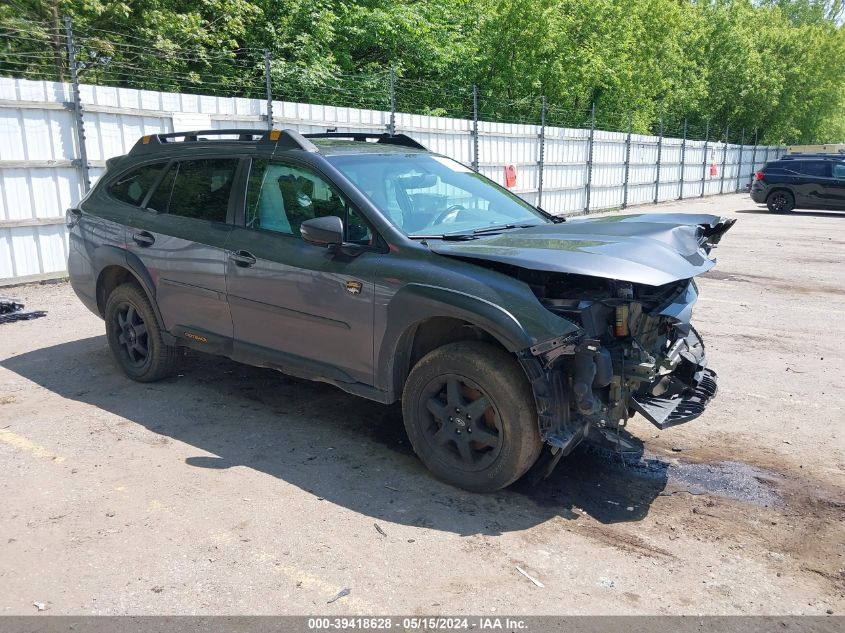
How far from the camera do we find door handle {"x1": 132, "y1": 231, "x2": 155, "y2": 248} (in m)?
5.32

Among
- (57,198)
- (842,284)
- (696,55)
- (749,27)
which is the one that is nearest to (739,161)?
(696,55)

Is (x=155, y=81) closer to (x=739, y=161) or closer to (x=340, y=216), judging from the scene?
(x=340, y=216)

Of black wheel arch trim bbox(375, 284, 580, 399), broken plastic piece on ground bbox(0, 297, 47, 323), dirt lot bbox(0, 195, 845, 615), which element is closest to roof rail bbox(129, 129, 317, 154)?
black wheel arch trim bbox(375, 284, 580, 399)

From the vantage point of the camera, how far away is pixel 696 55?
41.9 metres

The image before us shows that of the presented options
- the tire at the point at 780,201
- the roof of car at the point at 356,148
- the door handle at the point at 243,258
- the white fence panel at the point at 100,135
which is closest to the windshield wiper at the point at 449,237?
the roof of car at the point at 356,148

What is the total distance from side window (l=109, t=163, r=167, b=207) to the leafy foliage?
4940 mm

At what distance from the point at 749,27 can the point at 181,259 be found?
159ft

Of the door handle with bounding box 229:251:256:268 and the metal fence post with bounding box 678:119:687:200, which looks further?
the metal fence post with bounding box 678:119:687:200

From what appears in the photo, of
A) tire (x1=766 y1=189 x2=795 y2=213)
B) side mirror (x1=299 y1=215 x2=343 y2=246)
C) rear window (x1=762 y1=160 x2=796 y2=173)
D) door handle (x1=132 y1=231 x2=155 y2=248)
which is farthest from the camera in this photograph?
tire (x1=766 y1=189 x2=795 y2=213)

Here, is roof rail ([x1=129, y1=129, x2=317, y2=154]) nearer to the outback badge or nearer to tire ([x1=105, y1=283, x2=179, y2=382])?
the outback badge

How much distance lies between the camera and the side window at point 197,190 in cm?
497

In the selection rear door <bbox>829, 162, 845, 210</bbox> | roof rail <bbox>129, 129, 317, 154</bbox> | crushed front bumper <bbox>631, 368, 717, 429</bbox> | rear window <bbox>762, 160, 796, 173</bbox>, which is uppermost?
roof rail <bbox>129, 129, 317, 154</bbox>

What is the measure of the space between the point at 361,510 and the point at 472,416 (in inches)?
29.8

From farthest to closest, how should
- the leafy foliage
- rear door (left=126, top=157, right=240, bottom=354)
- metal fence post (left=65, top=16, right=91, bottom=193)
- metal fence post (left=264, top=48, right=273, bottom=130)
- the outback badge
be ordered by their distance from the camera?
the leafy foliage → metal fence post (left=264, top=48, right=273, bottom=130) → metal fence post (left=65, top=16, right=91, bottom=193) → rear door (left=126, top=157, right=240, bottom=354) → the outback badge
